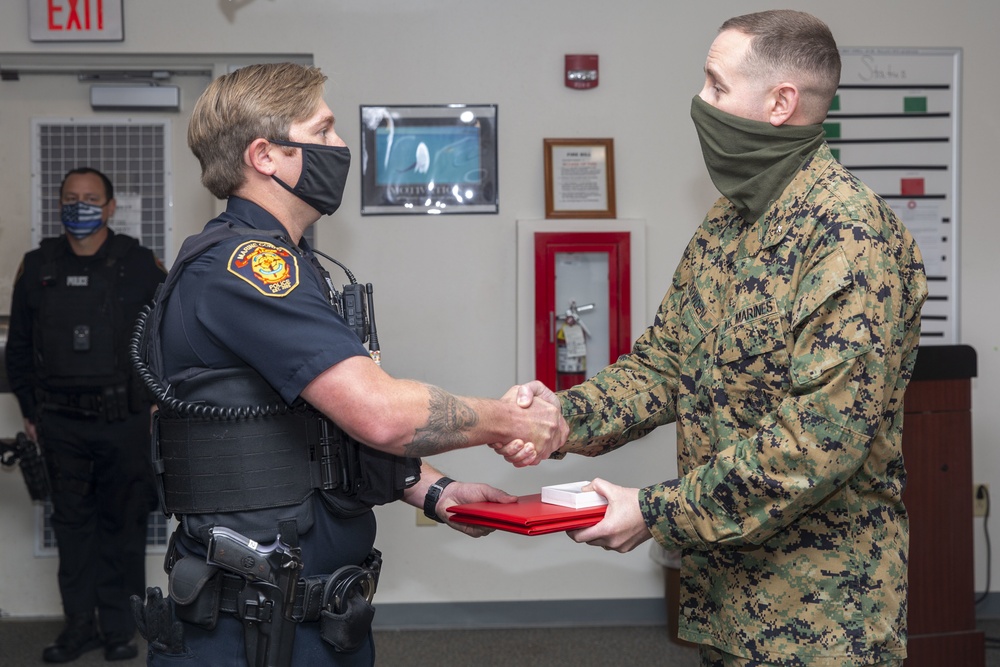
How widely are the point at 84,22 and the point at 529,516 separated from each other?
314 centimetres

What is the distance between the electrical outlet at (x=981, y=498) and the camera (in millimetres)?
4094

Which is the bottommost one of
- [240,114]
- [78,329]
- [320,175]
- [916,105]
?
[78,329]

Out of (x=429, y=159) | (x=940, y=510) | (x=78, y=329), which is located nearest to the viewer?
(x=940, y=510)

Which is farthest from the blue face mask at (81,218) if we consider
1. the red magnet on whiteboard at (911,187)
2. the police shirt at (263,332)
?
the red magnet on whiteboard at (911,187)

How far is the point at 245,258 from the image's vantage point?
1.57 m

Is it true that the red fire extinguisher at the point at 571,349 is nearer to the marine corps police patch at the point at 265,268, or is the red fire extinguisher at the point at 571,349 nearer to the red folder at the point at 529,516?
the red folder at the point at 529,516

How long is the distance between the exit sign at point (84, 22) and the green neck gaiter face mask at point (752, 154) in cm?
288

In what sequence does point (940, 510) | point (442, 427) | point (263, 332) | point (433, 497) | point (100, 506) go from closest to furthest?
point (263, 332)
point (442, 427)
point (433, 497)
point (940, 510)
point (100, 506)

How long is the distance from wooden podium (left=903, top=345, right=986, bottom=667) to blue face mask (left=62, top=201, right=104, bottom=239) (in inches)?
123

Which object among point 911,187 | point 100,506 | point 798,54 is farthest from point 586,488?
point 911,187

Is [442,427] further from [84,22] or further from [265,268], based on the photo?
[84,22]

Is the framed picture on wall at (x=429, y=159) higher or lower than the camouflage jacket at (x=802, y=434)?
higher

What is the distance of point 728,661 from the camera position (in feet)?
5.72

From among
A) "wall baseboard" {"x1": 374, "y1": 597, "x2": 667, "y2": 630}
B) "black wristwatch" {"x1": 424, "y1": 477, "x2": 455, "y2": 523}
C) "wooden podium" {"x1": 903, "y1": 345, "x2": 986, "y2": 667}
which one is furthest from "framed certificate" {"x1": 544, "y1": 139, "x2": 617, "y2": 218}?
"black wristwatch" {"x1": 424, "y1": 477, "x2": 455, "y2": 523}
